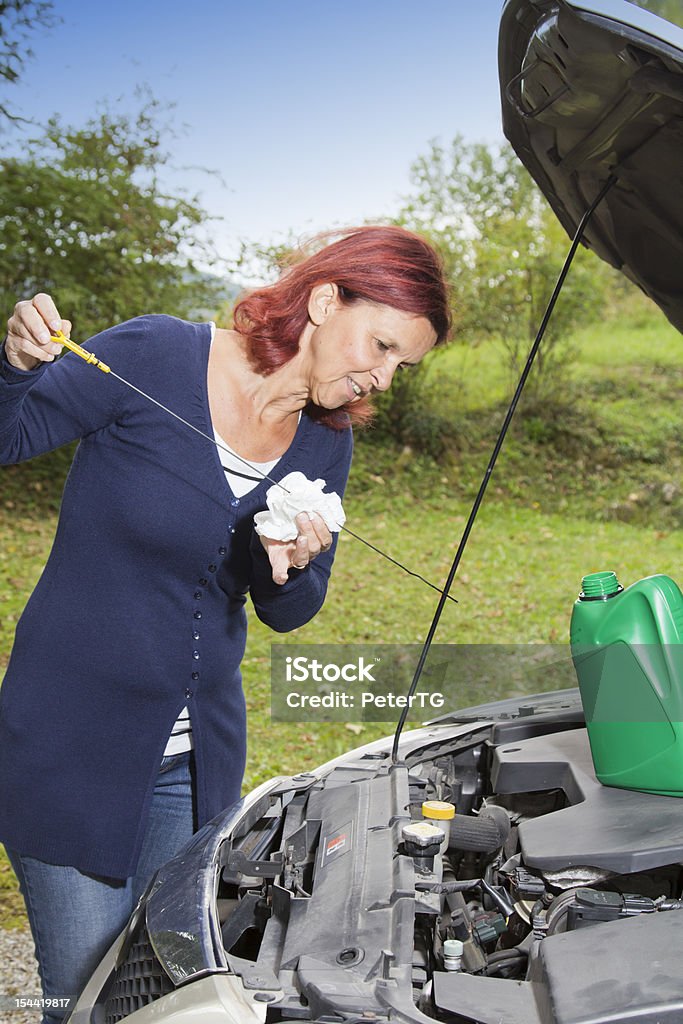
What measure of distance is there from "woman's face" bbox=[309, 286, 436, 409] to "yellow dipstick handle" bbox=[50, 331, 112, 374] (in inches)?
16.8

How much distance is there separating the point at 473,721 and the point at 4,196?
7.63 metres

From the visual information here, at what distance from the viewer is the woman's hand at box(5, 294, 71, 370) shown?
162 cm

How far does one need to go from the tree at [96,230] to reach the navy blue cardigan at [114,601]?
6996mm

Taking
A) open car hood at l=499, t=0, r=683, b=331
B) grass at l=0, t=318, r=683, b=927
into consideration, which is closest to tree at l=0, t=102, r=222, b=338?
grass at l=0, t=318, r=683, b=927

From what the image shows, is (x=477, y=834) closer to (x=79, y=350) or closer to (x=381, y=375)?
(x=381, y=375)

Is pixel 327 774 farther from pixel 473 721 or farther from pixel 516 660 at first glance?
pixel 516 660

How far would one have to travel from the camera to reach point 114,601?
5.98ft

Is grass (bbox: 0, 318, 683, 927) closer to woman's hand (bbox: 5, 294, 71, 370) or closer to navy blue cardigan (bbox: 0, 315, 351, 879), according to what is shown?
navy blue cardigan (bbox: 0, 315, 351, 879)

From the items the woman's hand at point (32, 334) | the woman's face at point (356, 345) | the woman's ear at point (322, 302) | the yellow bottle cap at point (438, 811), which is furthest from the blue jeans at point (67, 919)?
the woman's ear at point (322, 302)

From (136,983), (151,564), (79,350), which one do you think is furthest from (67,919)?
(79,350)

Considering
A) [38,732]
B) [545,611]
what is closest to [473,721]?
[38,732]

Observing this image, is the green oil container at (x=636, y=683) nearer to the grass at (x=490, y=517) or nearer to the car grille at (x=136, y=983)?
the car grille at (x=136, y=983)

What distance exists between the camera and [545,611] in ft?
24.5

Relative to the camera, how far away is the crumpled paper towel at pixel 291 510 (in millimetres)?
1782
